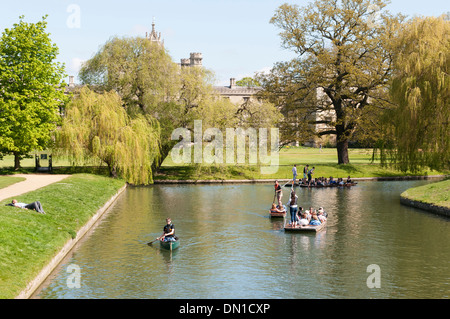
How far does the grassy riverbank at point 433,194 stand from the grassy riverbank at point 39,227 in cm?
2077

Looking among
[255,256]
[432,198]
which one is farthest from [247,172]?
[255,256]

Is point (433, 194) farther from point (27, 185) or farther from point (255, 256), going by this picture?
point (27, 185)

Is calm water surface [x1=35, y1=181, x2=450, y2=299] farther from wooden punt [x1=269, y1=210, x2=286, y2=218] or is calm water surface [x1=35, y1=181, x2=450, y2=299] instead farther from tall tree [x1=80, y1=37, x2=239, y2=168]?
tall tree [x1=80, y1=37, x2=239, y2=168]

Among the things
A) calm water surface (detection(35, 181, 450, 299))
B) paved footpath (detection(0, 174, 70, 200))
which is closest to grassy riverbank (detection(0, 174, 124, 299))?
calm water surface (detection(35, 181, 450, 299))

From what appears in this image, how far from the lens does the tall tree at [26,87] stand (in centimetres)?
4284

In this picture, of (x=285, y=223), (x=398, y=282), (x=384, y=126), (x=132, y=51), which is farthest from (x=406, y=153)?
(x=132, y=51)

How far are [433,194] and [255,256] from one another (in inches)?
755

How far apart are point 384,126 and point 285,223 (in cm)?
1779

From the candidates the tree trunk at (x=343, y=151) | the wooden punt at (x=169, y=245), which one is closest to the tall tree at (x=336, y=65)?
the tree trunk at (x=343, y=151)

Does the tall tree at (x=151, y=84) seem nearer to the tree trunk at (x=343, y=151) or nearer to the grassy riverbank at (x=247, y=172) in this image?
the grassy riverbank at (x=247, y=172)

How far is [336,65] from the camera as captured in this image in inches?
2191

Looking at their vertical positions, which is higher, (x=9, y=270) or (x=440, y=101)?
(x=440, y=101)

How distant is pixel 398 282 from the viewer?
17.8 metres

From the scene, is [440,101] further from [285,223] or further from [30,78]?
[30,78]
